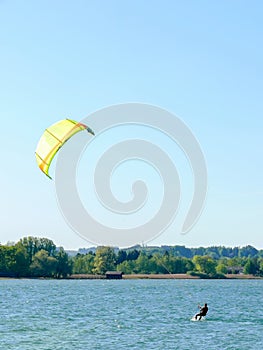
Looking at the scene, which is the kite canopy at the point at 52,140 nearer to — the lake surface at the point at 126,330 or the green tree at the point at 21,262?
the lake surface at the point at 126,330

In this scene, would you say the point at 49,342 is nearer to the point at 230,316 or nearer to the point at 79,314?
the point at 79,314

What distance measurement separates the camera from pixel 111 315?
65438 millimetres

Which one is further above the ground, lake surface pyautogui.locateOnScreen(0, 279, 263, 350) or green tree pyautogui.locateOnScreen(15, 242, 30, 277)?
green tree pyautogui.locateOnScreen(15, 242, 30, 277)

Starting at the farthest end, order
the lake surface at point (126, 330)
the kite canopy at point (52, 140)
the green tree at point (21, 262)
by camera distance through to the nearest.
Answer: the green tree at point (21, 262) → the kite canopy at point (52, 140) → the lake surface at point (126, 330)

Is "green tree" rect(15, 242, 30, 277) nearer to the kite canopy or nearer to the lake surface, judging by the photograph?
the lake surface

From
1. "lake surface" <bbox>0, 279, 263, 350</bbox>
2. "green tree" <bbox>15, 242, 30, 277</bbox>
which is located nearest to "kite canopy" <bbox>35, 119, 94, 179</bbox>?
"lake surface" <bbox>0, 279, 263, 350</bbox>

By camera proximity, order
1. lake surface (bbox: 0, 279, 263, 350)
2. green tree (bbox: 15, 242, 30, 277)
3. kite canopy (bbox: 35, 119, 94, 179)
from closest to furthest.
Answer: lake surface (bbox: 0, 279, 263, 350)
kite canopy (bbox: 35, 119, 94, 179)
green tree (bbox: 15, 242, 30, 277)

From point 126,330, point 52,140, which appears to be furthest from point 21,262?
point 52,140

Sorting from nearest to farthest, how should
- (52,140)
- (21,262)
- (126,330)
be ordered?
(52,140) → (126,330) → (21,262)

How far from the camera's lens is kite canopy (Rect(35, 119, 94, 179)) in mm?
44719

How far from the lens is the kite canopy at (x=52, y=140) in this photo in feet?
147

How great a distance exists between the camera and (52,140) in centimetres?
4503

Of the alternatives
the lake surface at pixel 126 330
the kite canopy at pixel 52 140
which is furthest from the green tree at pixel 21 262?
the kite canopy at pixel 52 140

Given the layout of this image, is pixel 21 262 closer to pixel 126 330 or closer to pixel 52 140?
pixel 126 330
